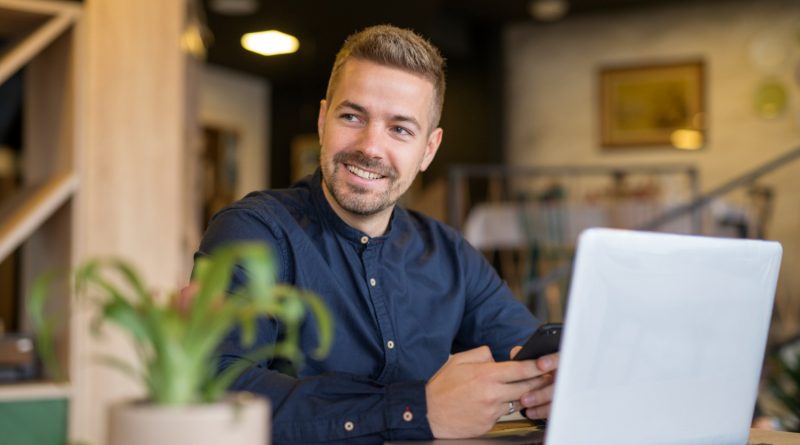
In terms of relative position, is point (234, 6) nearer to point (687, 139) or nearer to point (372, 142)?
point (687, 139)

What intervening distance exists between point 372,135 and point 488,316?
46cm

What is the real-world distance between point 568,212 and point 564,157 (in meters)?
2.61

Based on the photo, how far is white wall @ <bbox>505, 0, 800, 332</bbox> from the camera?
7613 mm

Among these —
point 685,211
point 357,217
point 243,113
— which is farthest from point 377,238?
point 243,113

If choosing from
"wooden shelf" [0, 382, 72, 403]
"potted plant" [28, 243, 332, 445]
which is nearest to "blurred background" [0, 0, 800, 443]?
"wooden shelf" [0, 382, 72, 403]

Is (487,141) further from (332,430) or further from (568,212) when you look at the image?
(332,430)

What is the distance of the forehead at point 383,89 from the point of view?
1683 mm

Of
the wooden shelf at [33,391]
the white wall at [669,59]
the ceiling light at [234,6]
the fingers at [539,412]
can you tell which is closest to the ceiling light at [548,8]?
the white wall at [669,59]

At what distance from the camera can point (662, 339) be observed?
3.48 feet

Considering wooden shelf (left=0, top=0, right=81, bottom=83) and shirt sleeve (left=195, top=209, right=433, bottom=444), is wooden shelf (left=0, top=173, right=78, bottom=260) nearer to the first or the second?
wooden shelf (left=0, top=0, right=81, bottom=83)

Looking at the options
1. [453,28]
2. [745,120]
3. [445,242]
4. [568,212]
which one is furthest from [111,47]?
[745,120]

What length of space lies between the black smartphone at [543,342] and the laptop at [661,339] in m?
0.12

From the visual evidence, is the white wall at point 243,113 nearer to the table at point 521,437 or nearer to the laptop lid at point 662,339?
the table at point 521,437

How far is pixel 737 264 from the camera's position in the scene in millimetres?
1134
